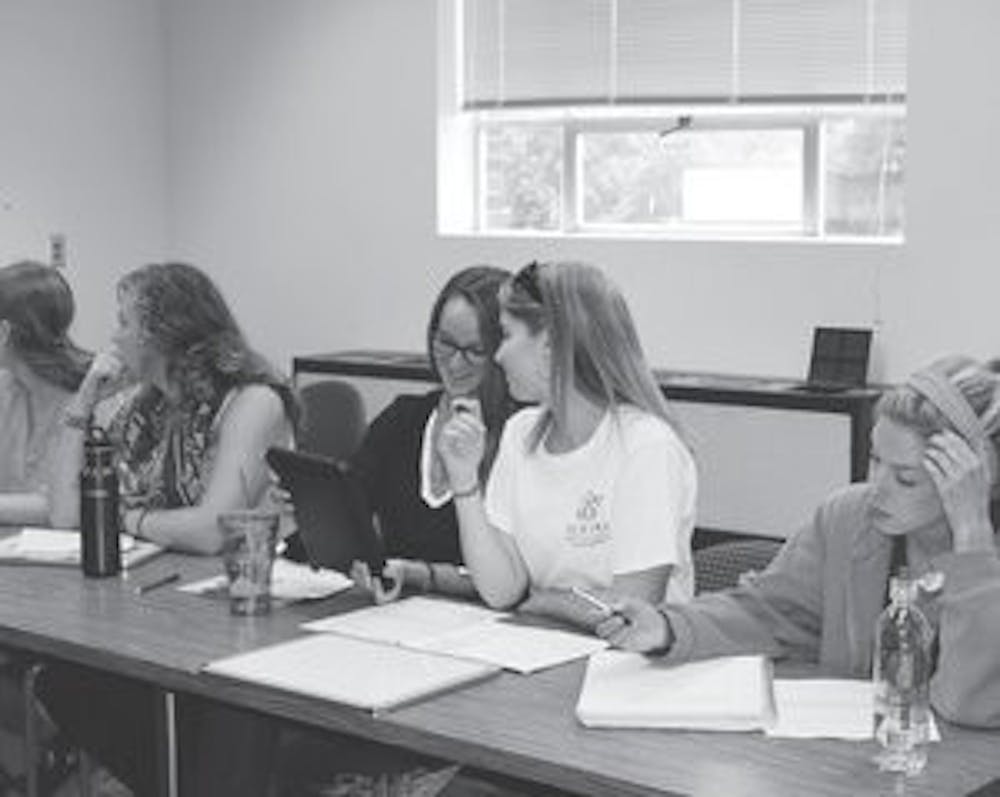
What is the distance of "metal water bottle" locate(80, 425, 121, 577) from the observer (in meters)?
2.99

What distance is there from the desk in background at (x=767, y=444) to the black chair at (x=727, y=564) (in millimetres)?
1326

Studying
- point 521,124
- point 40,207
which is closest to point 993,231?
point 521,124

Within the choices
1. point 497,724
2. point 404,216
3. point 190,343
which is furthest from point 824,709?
point 404,216

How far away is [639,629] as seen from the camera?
2.33 m

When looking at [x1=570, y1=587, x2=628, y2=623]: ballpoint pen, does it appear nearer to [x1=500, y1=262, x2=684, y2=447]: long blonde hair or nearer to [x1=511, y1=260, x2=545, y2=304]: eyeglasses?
[x1=500, y1=262, x2=684, y2=447]: long blonde hair

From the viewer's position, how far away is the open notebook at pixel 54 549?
123 inches

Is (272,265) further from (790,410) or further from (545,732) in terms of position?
(545,732)

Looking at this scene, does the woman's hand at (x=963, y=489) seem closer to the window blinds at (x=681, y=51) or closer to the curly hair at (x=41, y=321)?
the curly hair at (x=41, y=321)

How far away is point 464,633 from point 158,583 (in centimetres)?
65

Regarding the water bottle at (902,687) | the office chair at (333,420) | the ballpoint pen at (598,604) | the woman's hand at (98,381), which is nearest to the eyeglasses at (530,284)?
the ballpoint pen at (598,604)

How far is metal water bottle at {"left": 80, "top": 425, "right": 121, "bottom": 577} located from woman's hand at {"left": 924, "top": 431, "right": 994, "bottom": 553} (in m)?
1.44

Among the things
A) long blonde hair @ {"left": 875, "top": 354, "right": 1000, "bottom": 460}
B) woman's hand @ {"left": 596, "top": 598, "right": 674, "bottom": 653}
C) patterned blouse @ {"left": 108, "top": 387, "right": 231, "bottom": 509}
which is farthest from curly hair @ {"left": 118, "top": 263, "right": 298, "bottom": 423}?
long blonde hair @ {"left": 875, "top": 354, "right": 1000, "bottom": 460}

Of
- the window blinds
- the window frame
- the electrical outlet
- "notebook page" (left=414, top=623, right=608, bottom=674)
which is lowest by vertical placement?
"notebook page" (left=414, top=623, right=608, bottom=674)

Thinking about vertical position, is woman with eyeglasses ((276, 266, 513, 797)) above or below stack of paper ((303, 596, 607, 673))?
above
